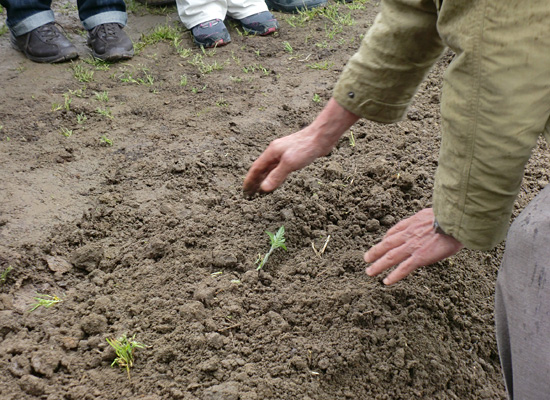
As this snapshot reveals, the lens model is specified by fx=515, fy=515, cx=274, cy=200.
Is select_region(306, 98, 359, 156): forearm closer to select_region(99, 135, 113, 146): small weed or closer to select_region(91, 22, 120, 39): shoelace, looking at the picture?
select_region(99, 135, 113, 146): small weed

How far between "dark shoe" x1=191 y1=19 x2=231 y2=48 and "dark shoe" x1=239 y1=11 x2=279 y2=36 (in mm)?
293

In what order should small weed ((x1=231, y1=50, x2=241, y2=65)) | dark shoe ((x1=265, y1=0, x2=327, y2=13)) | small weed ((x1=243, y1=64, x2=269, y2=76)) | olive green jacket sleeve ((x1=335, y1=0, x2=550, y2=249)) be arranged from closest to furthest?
olive green jacket sleeve ((x1=335, y1=0, x2=550, y2=249)) → small weed ((x1=243, y1=64, x2=269, y2=76)) → small weed ((x1=231, y1=50, x2=241, y2=65)) → dark shoe ((x1=265, y1=0, x2=327, y2=13))

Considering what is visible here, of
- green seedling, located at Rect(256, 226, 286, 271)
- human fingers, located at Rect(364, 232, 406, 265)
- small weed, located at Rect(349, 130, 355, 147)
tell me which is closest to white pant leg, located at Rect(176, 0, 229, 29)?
small weed, located at Rect(349, 130, 355, 147)

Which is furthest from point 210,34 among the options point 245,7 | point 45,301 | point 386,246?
point 386,246

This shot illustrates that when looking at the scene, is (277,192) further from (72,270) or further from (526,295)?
(526,295)

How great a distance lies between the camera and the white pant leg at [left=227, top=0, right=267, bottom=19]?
426cm

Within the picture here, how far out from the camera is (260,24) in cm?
419

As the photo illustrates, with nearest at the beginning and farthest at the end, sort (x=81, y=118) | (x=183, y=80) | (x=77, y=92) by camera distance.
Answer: (x=81, y=118) < (x=77, y=92) < (x=183, y=80)

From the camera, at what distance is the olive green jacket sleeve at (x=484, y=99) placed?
1203 mm

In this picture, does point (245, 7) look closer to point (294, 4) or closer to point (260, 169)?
point (294, 4)

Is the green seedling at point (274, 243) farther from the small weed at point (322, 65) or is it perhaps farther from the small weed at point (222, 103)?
the small weed at point (322, 65)

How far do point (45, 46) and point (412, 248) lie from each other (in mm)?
3129

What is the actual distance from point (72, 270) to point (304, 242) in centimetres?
99

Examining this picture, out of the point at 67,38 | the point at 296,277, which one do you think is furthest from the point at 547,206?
the point at 67,38
